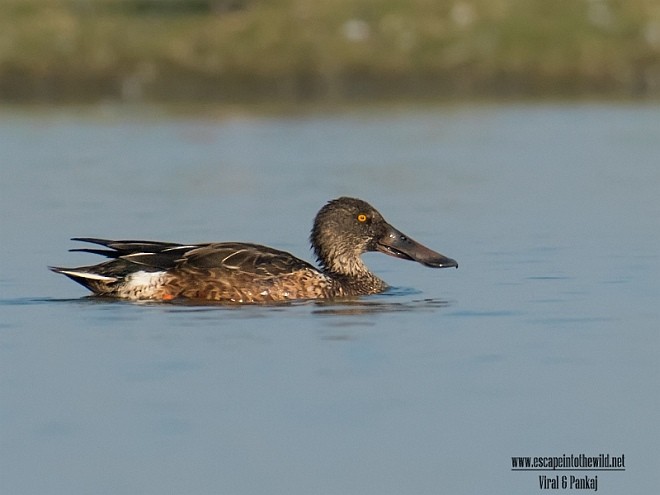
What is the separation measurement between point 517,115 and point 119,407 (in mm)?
19661

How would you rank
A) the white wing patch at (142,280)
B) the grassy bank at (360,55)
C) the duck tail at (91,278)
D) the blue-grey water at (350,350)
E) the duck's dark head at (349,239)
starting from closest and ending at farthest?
the blue-grey water at (350,350)
the duck tail at (91,278)
the white wing patch at (142,280)
the duck's dark head at (349,239)
the grassy bank at (360,55)

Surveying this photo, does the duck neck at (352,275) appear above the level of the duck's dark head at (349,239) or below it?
below

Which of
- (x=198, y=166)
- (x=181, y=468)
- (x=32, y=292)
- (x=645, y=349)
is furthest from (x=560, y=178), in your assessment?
(x=181, y=468)

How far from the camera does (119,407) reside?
25.6ft

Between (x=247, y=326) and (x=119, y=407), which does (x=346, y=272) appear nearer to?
(x=247, y=326)

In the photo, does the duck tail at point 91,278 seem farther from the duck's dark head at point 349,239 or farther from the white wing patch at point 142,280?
the duck's dark head at point 349,239

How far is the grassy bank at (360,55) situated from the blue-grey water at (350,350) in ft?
37.4

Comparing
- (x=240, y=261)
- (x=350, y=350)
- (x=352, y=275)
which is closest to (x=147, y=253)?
(x=240, y=261)

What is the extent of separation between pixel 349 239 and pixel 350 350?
2.66 metres

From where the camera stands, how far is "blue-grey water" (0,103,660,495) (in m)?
6.98

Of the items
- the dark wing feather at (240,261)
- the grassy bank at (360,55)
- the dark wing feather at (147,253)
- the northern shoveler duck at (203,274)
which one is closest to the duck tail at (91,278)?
the northern shoveler duck at (203,274)

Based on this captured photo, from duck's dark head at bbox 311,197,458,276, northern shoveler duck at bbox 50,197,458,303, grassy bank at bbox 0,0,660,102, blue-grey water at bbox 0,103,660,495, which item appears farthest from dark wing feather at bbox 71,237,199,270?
grassy bank at bbox 0,0,660,102

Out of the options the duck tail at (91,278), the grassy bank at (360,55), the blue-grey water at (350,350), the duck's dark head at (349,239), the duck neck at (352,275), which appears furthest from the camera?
the grassy bank at (360,55)

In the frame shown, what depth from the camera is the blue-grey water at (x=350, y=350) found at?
6980 mm
